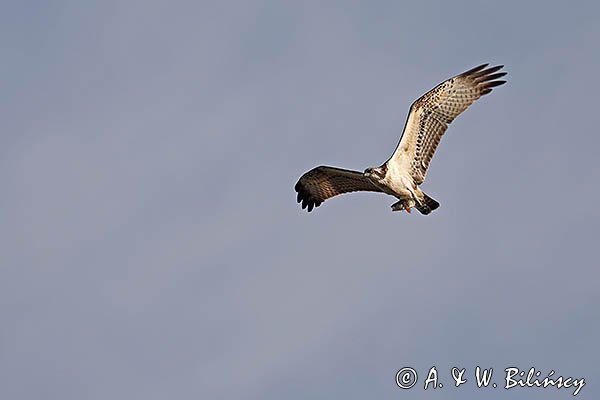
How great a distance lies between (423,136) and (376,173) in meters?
1.11

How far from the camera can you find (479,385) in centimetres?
1819

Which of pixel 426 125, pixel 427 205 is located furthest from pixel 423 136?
pixel 427 205

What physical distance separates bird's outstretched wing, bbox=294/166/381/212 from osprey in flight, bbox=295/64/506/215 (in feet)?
1.97

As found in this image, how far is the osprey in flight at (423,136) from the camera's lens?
21406 mm

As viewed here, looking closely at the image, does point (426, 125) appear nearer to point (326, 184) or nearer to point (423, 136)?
point (423, 136)

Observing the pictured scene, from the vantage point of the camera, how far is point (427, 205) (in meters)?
21.4

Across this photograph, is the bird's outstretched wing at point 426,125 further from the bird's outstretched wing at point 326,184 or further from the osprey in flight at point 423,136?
the bird's outstretched wing at point 326,184

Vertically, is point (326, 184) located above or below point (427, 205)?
above

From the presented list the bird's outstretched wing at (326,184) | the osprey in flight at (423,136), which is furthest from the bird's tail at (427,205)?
the bird's outstretched wing at (326,184)

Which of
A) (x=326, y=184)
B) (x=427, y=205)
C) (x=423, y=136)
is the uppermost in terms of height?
(x=326, y=184)

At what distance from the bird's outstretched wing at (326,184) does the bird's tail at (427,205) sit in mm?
1092

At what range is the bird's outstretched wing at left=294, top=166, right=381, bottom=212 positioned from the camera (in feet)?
74.0

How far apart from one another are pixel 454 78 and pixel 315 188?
3.90 meters

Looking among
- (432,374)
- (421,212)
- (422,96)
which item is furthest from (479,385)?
(422,96)
